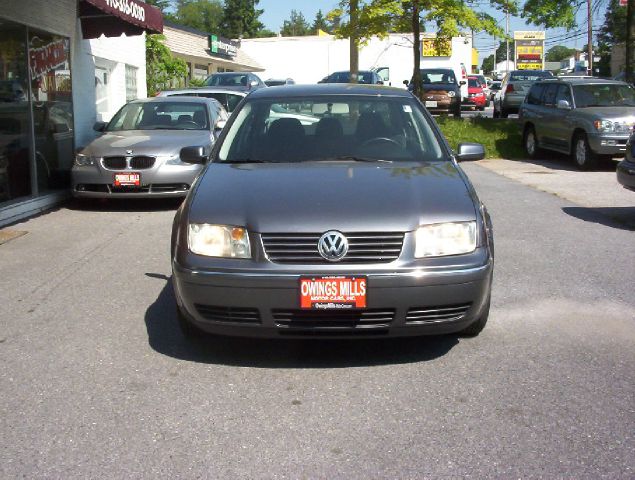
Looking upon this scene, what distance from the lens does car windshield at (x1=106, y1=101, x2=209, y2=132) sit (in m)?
12.0

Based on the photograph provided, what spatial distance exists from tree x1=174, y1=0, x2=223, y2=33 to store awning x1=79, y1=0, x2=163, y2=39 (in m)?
115

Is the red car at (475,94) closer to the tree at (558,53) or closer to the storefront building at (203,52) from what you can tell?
the storefront building at (203,52)

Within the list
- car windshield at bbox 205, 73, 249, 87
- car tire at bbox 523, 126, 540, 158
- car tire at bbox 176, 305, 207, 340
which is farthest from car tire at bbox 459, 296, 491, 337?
car windshield at bbox 205, 73, 249, 87

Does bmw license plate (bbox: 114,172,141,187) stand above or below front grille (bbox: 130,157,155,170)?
below

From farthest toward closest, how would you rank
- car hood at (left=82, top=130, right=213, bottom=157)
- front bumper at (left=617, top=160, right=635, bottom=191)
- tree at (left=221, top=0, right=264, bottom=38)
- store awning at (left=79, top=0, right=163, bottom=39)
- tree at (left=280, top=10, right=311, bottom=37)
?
tree at (left=280, top=10, right=311, bottom=37) < tree at (left=221, top=0, right=264, bottom=38) < store awning at (left=79, top=0, right=163, bottom=39) < car hood at (left=82, top=130, right=213, bottom=157) < front bumper at (left=617, top=160, right=635, bottom=191)

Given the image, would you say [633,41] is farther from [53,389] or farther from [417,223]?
[53,389]

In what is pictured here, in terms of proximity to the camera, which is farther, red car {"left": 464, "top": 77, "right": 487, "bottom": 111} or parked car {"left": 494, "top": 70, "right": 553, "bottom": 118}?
red car {"left": 464, "top": 77, "right": 487, "bottom": 111}

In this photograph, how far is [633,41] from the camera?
19516mm

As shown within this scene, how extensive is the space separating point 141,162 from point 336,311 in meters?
6.82

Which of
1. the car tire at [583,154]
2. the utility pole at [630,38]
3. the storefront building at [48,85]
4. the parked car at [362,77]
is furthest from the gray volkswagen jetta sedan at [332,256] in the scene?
the parked car at [362,77]

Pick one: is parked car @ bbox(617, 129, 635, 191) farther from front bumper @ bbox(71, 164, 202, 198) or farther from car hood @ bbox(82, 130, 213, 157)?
car hood @ bbox(82, 130, 213, 157)

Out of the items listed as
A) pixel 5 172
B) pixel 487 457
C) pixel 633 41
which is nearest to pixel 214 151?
pixel 487 457

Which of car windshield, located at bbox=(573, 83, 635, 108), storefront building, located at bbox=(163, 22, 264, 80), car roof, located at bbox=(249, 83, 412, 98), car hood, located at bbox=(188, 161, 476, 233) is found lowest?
A: car hood, located at bbox=(188, 161, 476, 233)

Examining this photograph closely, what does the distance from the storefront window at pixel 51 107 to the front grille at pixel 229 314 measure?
24.2 feet
